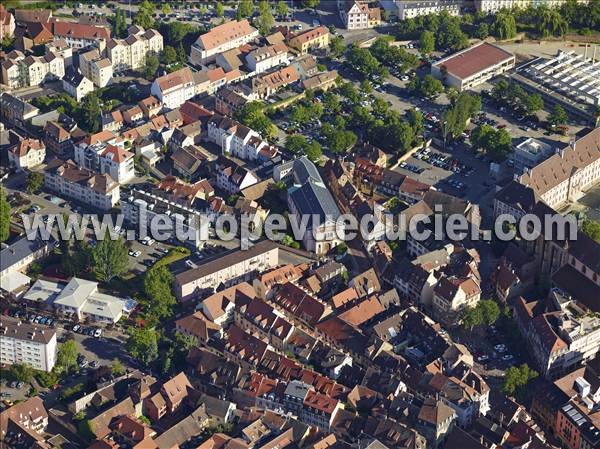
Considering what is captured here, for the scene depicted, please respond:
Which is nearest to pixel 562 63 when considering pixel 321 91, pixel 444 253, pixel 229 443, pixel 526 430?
pixel 321 91

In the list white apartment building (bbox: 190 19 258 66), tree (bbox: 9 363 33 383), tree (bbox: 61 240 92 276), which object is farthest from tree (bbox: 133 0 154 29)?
tree (bbox: 9 363 33 383)

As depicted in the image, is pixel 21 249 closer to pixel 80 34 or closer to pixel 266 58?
pixel 80 34

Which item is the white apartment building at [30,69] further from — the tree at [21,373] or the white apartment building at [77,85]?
the tree at [21,373]

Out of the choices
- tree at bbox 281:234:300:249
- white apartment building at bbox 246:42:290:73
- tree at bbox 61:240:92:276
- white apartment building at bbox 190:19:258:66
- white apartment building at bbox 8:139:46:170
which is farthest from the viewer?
white apartment building at bbox 190:19:258:66

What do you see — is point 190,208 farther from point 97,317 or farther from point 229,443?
point 229,443

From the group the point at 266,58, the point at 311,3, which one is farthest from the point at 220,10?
the point at 266,58

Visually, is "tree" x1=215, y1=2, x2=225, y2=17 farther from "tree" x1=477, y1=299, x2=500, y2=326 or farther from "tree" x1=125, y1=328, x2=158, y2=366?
"tree" x1=125, y1=328, x2=158, y2=366
